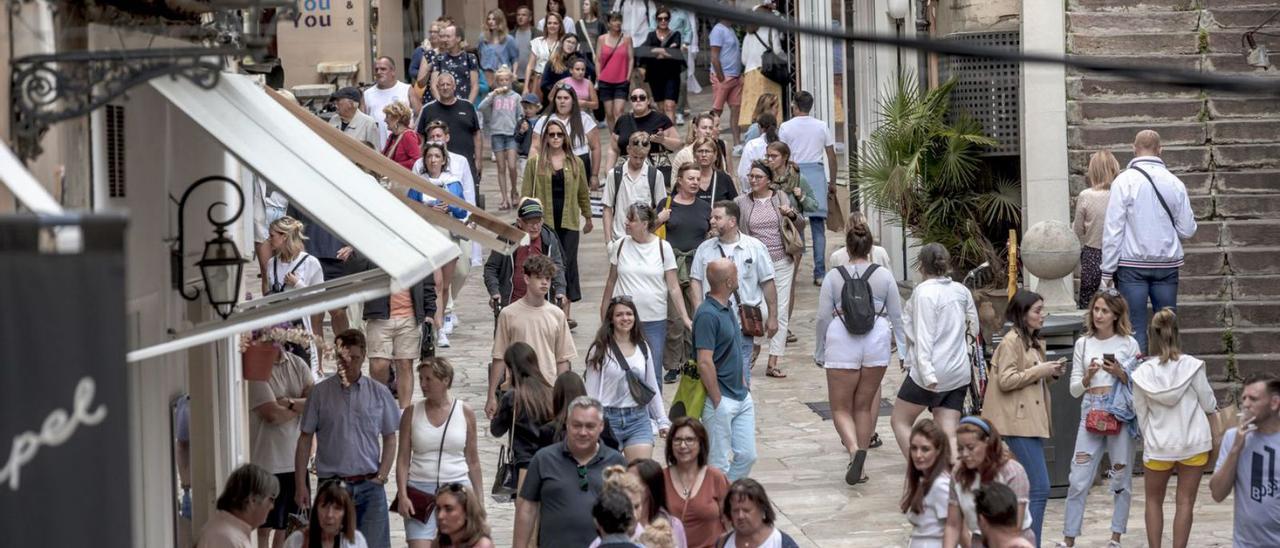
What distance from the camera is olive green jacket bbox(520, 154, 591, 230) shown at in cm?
1739

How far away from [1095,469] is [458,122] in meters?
9.91

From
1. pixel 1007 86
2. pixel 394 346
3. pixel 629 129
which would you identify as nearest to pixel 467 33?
pixel 629 129

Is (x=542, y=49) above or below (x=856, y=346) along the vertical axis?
above

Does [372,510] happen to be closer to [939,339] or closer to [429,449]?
[429,449]

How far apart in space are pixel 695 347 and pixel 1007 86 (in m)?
7.56

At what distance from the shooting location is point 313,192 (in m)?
7.09

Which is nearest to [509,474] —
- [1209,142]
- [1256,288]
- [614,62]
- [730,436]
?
[730,436]

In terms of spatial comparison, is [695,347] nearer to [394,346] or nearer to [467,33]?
[394,346]

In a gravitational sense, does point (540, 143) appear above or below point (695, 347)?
above

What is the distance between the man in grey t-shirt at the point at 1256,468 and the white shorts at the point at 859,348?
3095 millimetres

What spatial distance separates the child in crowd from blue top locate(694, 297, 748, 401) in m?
10.8

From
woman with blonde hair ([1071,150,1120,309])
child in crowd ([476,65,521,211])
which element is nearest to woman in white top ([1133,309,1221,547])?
woman with blonde hair ([1071,150,1120,309])

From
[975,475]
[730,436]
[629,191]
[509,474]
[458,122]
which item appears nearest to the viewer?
[975,475]

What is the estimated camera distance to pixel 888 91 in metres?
21.6
